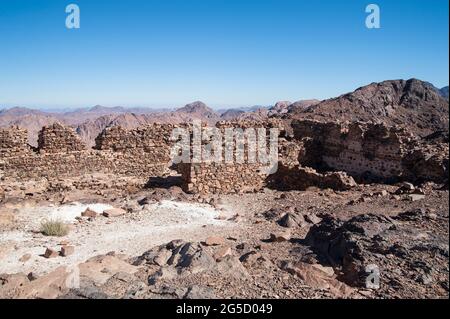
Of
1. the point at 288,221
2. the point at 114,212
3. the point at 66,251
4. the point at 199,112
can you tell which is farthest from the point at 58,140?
the point at 199,112

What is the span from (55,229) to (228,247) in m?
4.14

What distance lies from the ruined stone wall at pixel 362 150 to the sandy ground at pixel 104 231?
23.7 feet

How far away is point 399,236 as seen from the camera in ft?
23.4

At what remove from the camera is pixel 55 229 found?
9.27 metres

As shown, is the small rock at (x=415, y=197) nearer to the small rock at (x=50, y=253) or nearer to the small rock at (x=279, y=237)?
the small rock at (x=279, y=237)

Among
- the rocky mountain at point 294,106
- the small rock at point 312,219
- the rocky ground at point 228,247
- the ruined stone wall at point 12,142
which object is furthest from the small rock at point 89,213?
the rocky mountain at point 294,106

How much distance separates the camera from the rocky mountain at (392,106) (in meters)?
31.2

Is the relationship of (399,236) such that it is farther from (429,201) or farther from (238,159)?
(238,159)

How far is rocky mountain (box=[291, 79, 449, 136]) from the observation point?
3119 cm

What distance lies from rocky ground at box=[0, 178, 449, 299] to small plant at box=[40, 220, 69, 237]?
0.19 meters

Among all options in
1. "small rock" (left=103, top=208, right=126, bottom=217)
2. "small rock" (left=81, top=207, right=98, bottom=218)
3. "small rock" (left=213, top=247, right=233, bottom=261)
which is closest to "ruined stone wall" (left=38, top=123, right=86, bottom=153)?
"small rock" (left=81, top=207, right=98, bottom=218)

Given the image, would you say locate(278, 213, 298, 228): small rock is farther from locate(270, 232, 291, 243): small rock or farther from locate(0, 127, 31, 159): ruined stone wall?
locate(0, 127, 31, 159): ruined stone wall
